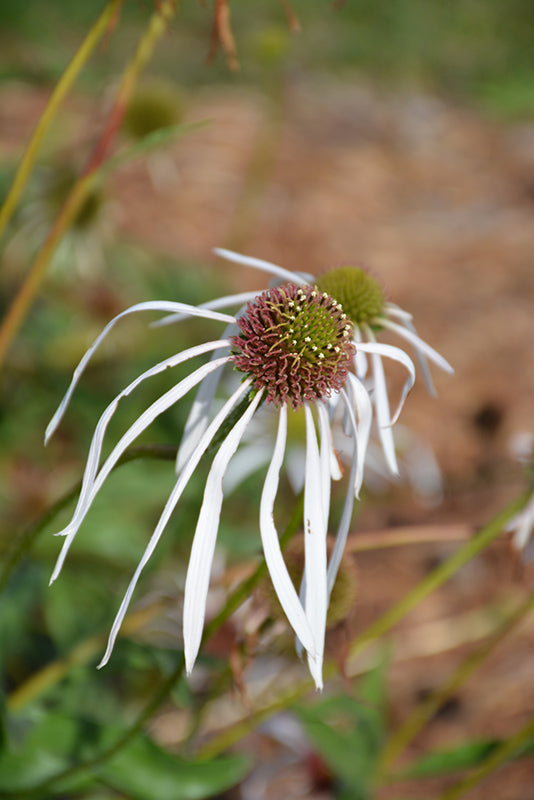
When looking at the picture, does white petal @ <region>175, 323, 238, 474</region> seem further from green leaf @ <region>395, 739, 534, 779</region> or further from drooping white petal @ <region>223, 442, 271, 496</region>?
drooping white petal @ <region>223, 442, 271, 496</region>

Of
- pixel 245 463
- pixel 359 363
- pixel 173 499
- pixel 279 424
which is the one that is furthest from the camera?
pixel 245 463

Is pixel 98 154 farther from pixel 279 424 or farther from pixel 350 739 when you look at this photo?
pixel 350 739

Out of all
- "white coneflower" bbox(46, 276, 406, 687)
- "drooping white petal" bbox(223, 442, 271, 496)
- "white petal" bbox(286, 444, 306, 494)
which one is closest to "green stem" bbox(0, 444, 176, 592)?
"white coneflower" bbox(46, 276, 406, 687)

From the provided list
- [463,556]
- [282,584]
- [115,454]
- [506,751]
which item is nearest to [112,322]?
[115,454]

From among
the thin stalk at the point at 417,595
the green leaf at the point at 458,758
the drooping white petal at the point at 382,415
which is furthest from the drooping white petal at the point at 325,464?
the green leaf at the point at 458,758

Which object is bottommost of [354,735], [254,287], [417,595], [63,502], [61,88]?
[354,735]

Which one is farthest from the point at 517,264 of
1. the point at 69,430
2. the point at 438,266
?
the point at 69,430

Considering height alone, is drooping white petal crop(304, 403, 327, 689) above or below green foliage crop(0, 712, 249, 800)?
above
